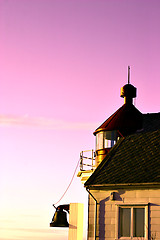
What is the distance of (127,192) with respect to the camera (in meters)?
22.8

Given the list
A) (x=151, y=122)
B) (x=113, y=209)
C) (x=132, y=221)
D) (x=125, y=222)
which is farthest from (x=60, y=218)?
(x=151, y=122)

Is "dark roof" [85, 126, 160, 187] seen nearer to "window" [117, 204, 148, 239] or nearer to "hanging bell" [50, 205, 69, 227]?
"window" [117, 204, 148, 239]

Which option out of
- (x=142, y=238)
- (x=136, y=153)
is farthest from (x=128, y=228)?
(x=136, y=153)

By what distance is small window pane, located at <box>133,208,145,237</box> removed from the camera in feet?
71.5

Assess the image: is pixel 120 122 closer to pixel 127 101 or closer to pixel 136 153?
pixel 127 101

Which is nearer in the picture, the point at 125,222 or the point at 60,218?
the point at 125,222

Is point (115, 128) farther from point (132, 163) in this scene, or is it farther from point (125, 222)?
point (125, 222)

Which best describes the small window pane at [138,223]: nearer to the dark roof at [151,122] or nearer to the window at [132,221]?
the window at [132,221]

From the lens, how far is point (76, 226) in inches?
1126

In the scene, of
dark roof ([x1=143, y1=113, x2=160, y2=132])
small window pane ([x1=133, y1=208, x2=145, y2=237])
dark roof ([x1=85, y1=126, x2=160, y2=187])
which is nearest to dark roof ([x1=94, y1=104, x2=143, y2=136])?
dark roof ([x1=143, y1=113, x2=160, y2=132])

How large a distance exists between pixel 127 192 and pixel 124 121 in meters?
9.32

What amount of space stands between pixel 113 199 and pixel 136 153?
11.8ft

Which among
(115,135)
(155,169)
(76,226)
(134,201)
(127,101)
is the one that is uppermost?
(127,101)

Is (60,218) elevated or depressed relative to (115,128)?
depressed
